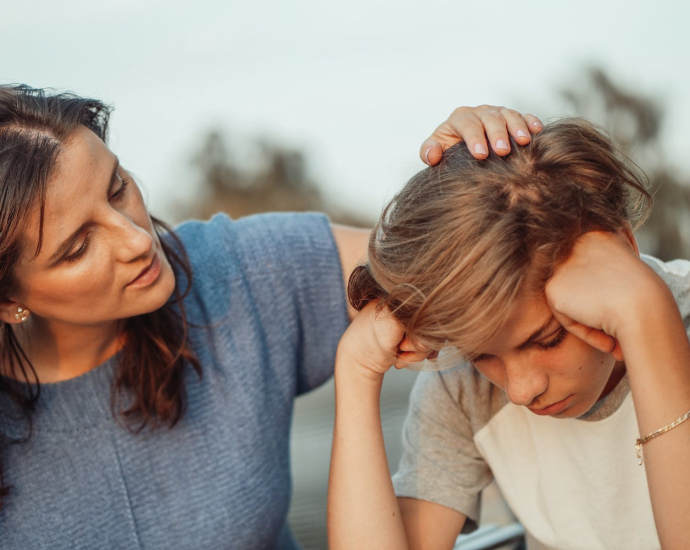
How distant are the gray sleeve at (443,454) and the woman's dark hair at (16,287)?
21.6 inches

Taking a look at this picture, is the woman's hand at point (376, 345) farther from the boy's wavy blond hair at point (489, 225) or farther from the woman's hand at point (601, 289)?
the woman's hand at point (601, 289)

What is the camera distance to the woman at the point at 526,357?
1079mm

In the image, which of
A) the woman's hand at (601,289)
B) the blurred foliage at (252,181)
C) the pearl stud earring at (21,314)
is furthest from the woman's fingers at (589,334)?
the blurred foliage at (252,181)

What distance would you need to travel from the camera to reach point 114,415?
1684mm

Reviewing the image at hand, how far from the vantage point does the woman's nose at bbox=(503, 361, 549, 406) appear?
3.95 feet

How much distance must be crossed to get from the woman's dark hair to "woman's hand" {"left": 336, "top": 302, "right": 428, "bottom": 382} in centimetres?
48

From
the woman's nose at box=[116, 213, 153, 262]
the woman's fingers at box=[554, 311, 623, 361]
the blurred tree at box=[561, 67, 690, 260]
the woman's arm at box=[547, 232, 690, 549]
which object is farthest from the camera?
the blurred tree at box=[561, 67, 690, 260]

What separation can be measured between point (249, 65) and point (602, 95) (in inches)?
130

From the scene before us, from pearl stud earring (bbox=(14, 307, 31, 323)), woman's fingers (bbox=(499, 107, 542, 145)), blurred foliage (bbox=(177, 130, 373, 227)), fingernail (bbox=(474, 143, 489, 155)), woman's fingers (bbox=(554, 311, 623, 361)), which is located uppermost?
woman's fingers (bbox=(499, 107, 542, 145))

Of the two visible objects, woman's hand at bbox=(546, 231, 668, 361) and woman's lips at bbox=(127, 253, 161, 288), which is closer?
woman's hand at bbox=(546, 231, 668, 361)

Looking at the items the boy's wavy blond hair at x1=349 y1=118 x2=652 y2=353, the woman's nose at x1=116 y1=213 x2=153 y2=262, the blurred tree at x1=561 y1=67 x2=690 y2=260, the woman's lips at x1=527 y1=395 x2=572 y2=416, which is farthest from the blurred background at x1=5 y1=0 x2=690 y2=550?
the woman's lips at x1=527 y1=395 x2=572 y2=416

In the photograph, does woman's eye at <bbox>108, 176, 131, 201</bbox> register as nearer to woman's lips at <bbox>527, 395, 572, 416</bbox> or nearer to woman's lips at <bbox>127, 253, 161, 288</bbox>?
woman's lips at <bbox>127, 253, 161, 288</bbox>

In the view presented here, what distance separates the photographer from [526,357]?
1.21 meters

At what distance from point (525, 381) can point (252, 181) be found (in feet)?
19.7
